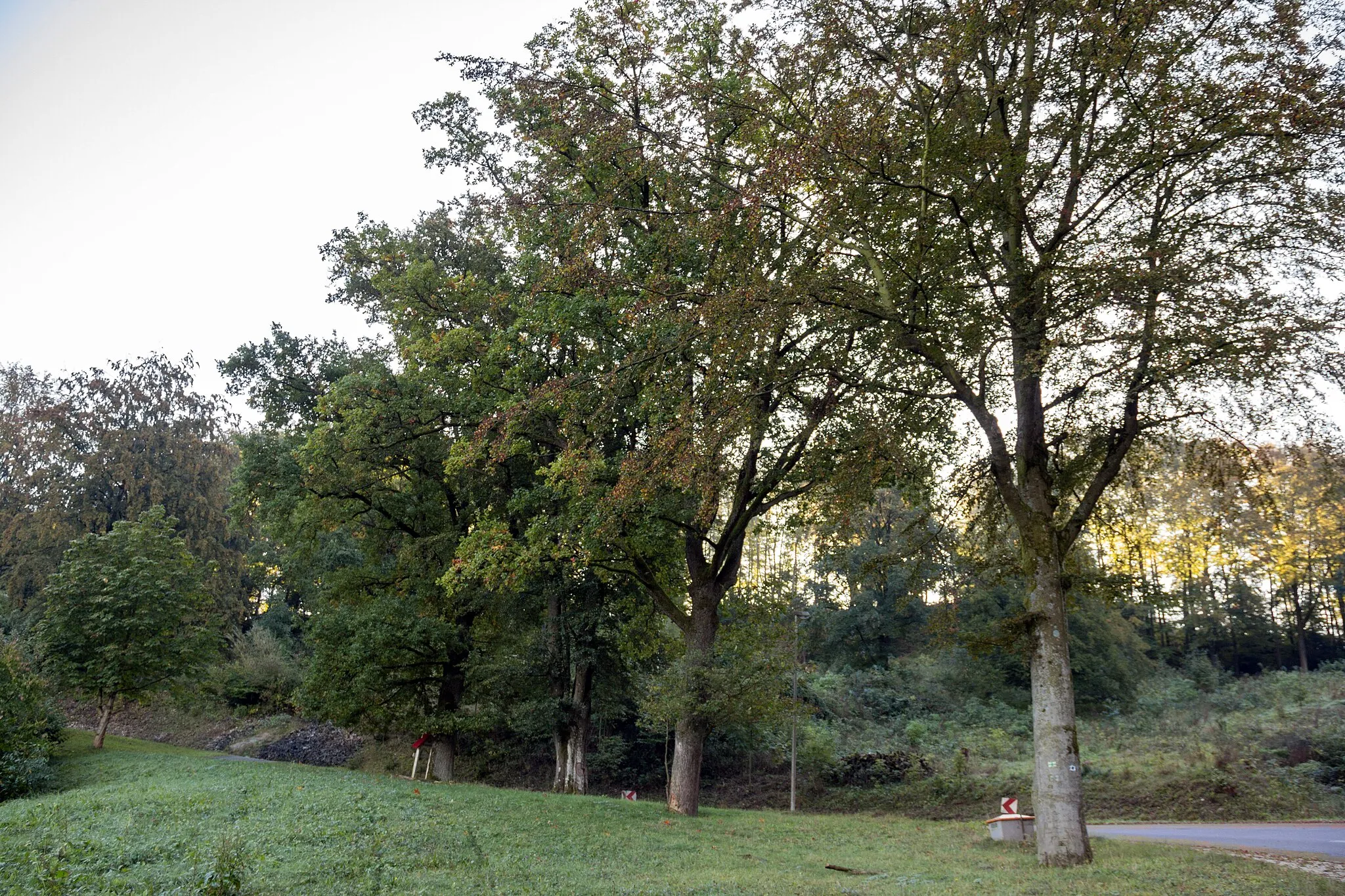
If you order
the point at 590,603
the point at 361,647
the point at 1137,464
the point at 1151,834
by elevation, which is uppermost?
the point at 1137,464

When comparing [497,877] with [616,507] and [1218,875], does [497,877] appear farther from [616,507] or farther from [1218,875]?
[1218,875]

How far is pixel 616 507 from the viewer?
13.8m

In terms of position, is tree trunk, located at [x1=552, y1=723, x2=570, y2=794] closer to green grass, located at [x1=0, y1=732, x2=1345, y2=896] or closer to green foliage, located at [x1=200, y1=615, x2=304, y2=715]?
green grass, located at [x1=0, y1=732, x2=1345, y2=896]

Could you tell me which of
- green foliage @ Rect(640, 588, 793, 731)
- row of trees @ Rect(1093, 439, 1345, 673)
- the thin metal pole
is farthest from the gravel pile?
row of trees @ Rect(1093, 439, 1345, 673)

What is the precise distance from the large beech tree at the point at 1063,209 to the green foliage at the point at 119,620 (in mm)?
20485

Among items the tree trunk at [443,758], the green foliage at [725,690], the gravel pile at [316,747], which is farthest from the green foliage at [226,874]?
the gravel pile at [316,747]

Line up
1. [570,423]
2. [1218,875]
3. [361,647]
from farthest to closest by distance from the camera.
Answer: [361,647] → [570,423] → [1218,875]

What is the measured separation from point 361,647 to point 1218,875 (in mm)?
17322

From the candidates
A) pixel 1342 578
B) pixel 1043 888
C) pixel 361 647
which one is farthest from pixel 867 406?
pixel 1342 578

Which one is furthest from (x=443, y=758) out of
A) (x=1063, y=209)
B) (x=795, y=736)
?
(x=1063, y=209)

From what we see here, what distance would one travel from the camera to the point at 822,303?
11.0m

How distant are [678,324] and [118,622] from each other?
18.6 metres

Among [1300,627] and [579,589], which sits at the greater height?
[1300,627]

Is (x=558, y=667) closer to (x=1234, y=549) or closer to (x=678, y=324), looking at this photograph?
(x=678, y=324)
